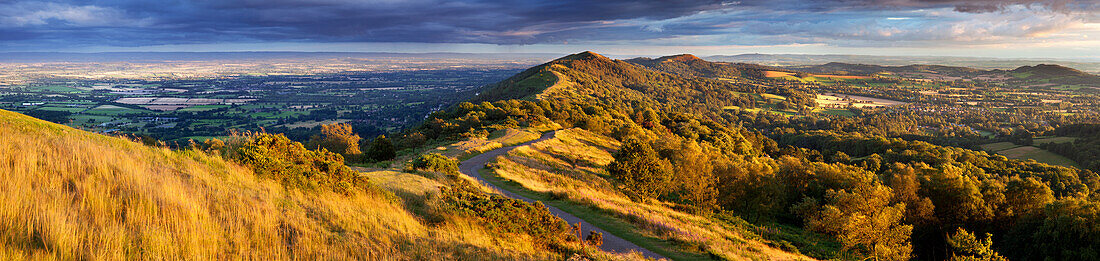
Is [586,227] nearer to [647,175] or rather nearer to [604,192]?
[647,175]

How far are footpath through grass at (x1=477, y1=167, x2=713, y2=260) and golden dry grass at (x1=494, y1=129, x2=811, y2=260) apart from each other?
42 cm

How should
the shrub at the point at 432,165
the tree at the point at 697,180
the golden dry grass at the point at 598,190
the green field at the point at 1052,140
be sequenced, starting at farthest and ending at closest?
the green field at the point at 1052,140 < the tree at the point at 697,180 < the shrub at the point at 432,165 < the golden dry grass at the point at 598,190

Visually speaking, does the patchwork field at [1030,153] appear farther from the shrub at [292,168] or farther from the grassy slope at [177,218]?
the grassy slope at [177,218]

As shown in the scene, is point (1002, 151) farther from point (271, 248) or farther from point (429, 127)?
point (271, 248)

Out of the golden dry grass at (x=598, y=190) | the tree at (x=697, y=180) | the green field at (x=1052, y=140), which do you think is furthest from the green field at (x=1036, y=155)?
the tree at (x=697, y=180)

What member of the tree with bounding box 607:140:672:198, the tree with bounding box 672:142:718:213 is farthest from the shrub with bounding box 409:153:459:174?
the tree with bounding box 672:142:718:213

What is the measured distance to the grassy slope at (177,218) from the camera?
5086 mm

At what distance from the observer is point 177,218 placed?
20.5 feet

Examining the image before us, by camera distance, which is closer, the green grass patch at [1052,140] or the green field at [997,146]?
the green grass patch at [1052,140]

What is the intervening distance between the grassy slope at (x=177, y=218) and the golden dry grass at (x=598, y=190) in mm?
9361

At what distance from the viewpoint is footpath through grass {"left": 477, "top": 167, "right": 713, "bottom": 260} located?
15453mm

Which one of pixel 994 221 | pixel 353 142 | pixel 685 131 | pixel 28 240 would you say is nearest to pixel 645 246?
pixel 28 240

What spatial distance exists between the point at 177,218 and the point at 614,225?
14932 millimetres

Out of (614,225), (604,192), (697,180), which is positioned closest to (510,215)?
(614,225)
